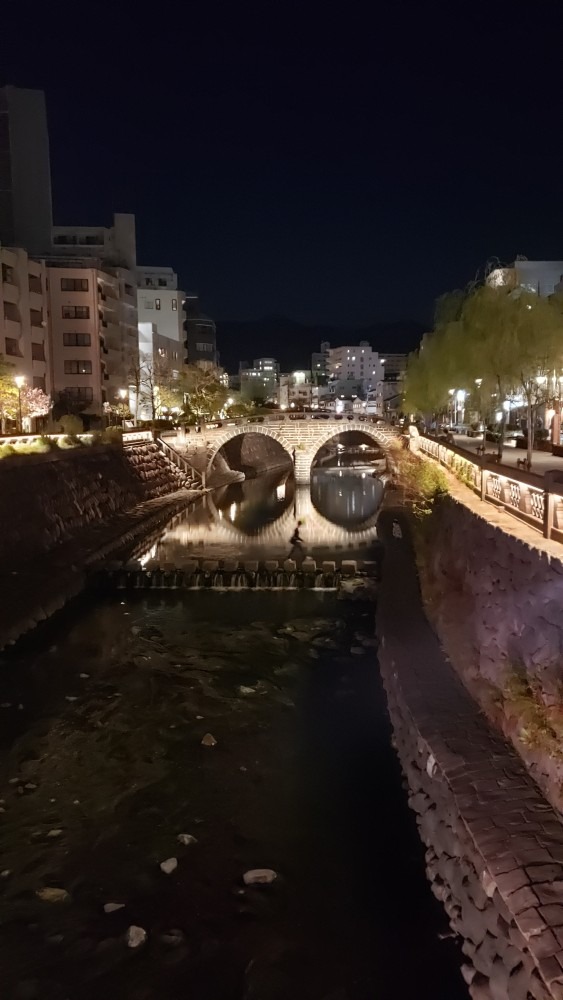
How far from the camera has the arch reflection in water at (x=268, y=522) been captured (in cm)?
2986

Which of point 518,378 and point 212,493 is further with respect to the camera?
point 212,493

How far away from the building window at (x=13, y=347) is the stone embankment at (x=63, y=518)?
1071 cm

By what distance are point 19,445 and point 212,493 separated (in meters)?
19.5

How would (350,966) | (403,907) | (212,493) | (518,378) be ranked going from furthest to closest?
(212,493)
(518,378)
(403,907)
(350,966)

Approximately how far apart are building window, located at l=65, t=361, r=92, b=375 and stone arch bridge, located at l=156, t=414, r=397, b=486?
8737mm

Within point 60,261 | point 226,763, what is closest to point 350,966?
point 226,763

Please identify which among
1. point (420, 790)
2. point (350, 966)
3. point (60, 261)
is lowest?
point (350, 966)

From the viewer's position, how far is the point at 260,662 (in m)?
16.6

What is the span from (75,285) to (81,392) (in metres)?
7.79

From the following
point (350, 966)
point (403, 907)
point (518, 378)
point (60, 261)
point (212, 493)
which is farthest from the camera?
point (60, 261)

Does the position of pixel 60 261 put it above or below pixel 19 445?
above

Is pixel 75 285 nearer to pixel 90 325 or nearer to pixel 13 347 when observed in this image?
pixel 90 325

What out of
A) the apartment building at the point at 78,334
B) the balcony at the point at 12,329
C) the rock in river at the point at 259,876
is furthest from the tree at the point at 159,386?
the rock in river at the point at 259,876

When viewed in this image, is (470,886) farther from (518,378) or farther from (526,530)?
(518,378)
